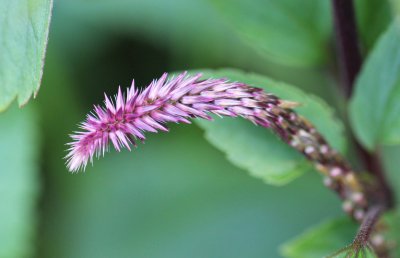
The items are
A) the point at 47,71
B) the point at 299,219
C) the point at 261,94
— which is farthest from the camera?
the point at 47,71

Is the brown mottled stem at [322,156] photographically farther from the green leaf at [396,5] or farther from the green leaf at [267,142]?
the green leaf at [396,5]

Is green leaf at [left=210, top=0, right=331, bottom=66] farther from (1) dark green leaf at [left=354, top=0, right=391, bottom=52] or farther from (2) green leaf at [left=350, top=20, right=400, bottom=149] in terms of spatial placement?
(2) green leaf at [left=350, top=20, right=400, bottom=149]

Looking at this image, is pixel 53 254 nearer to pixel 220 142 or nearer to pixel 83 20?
pixel 83 20

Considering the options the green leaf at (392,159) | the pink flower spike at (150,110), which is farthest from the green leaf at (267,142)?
the green leaf at (392,159)

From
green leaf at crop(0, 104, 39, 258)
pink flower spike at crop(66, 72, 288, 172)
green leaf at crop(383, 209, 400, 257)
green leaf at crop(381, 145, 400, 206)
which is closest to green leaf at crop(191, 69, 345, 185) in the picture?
green leaf at crop(383, 209, 400, 257)

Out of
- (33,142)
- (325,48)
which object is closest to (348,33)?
(325,48)
